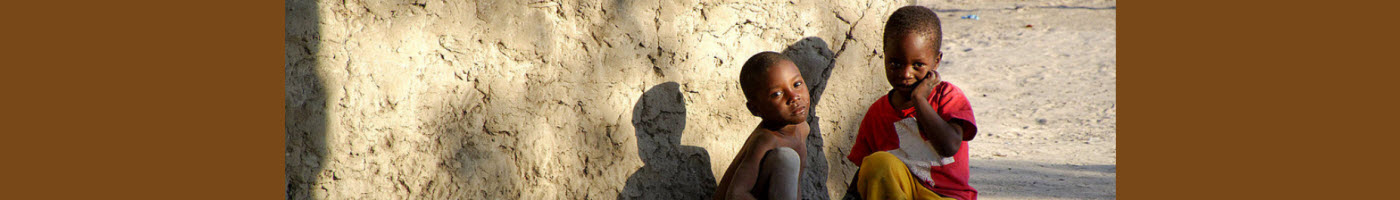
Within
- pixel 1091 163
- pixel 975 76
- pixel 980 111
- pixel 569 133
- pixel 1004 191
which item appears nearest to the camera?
pixel 569 133

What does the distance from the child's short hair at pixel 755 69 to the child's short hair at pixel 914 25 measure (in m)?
0.31

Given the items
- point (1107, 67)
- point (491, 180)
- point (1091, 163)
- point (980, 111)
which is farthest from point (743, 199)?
point (1107, 67)

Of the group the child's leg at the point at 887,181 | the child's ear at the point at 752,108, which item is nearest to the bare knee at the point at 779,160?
the child's ear at the point at 752,108

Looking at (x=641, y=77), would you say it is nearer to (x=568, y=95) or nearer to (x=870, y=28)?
(x=568, y=95)

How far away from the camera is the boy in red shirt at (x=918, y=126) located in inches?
108

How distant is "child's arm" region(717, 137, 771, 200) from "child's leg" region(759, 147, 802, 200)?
2cm

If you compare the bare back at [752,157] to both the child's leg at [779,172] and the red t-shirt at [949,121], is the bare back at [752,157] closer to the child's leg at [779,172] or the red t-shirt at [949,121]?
the child's leg at [779,172]

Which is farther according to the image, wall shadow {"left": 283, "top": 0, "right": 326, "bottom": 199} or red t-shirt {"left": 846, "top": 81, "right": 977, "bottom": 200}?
red t-shirt {"left": 846, "top": 81, "right": 977, "bottom": 200}


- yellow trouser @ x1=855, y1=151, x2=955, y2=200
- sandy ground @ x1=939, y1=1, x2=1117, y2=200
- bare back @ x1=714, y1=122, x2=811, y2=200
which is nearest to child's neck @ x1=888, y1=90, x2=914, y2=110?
yellow trouser @ x1=855, y1=151, x2=955, y2=200

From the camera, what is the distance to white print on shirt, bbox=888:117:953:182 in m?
2.83

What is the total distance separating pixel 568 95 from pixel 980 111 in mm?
3477

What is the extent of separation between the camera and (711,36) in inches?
116

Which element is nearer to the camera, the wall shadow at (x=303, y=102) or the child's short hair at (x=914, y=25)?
the wall shadow at (x=303, y=102)

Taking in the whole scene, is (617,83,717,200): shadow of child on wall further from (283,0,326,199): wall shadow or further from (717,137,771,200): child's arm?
(283,0,326,199): wall shadow
